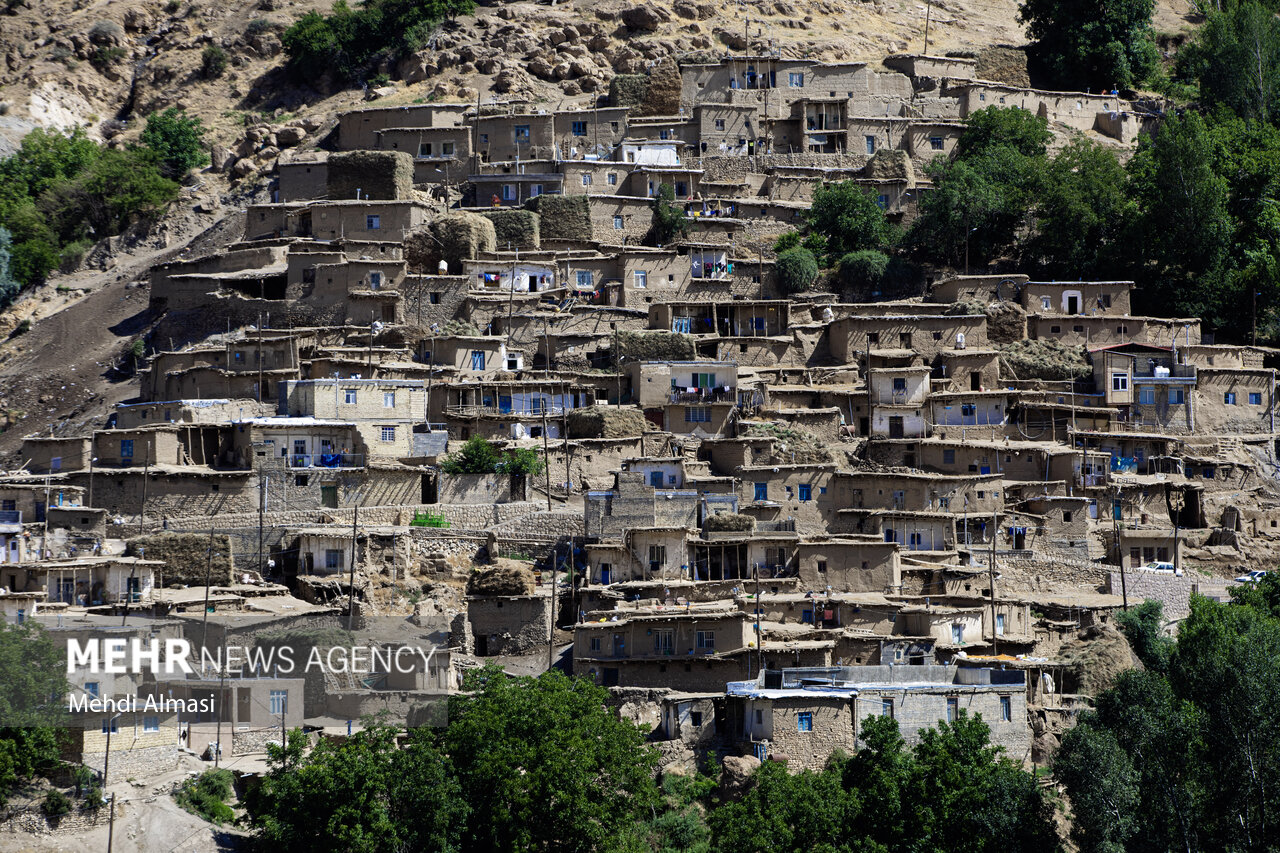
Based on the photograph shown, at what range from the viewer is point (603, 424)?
167 feet

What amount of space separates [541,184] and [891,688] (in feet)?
89.1

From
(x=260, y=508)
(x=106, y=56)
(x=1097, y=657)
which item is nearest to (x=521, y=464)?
(x=260, y=508)

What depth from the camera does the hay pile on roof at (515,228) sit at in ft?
197

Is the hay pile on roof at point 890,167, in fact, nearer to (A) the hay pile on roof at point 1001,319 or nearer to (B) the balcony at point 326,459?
(A) the hay pile on roof at point 1001,319

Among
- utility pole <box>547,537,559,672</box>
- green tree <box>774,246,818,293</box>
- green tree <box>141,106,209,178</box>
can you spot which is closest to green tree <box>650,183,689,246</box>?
green tree <box>774,246,818,293</box>

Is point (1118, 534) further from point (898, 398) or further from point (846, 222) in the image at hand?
point (846, 222)

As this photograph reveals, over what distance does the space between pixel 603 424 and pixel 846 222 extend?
1457cm

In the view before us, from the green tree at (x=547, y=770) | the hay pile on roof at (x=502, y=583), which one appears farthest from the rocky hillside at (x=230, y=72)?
the green tree at (x=547, y=770)

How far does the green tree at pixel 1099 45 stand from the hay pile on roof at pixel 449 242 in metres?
26.7

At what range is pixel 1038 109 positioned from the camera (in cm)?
7075

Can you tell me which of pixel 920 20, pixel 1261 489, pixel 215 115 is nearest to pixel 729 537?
pixel 1261 489

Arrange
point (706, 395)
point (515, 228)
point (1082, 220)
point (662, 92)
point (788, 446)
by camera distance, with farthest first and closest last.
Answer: point (662, 92), point (1082, 220), point (515, 228), point (706, 395), point (788, 446)

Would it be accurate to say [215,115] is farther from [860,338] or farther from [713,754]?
[713,754]

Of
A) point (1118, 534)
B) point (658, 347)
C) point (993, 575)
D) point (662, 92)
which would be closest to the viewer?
point (993, 575)
